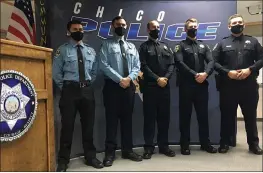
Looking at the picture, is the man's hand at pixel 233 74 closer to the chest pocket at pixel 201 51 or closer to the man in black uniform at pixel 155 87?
the chest pocket at pixel 201 51

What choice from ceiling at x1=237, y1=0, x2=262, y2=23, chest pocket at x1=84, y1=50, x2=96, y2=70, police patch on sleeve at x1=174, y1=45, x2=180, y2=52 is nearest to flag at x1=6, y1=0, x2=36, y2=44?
chest pocket at x1=84, y1=50, x2=96, y2=70

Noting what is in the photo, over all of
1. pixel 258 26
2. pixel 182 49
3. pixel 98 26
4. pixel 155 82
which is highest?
pixel 258 26

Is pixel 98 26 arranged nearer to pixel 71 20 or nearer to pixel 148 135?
pixel 71 20

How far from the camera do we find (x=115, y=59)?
3.33 m

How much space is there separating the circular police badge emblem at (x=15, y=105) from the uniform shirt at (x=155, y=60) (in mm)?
2222

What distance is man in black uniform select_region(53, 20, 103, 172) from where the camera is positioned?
303 cm

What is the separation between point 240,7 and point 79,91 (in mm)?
4989

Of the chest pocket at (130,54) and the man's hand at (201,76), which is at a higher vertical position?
the chest pocket at (130,54)

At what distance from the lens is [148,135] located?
358 cm

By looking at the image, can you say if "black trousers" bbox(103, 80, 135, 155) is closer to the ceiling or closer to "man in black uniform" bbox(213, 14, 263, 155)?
"man in black uniform" bbox(213, 14, 263, 155)

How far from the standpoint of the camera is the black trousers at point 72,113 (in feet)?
9.93

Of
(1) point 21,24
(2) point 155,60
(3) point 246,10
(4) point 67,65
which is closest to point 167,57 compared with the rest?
(2) point 155,60

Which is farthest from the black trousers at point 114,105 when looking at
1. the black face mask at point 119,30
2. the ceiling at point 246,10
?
the ceiling at point 246,10

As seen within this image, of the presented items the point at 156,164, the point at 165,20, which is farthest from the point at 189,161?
the point at 165,20
